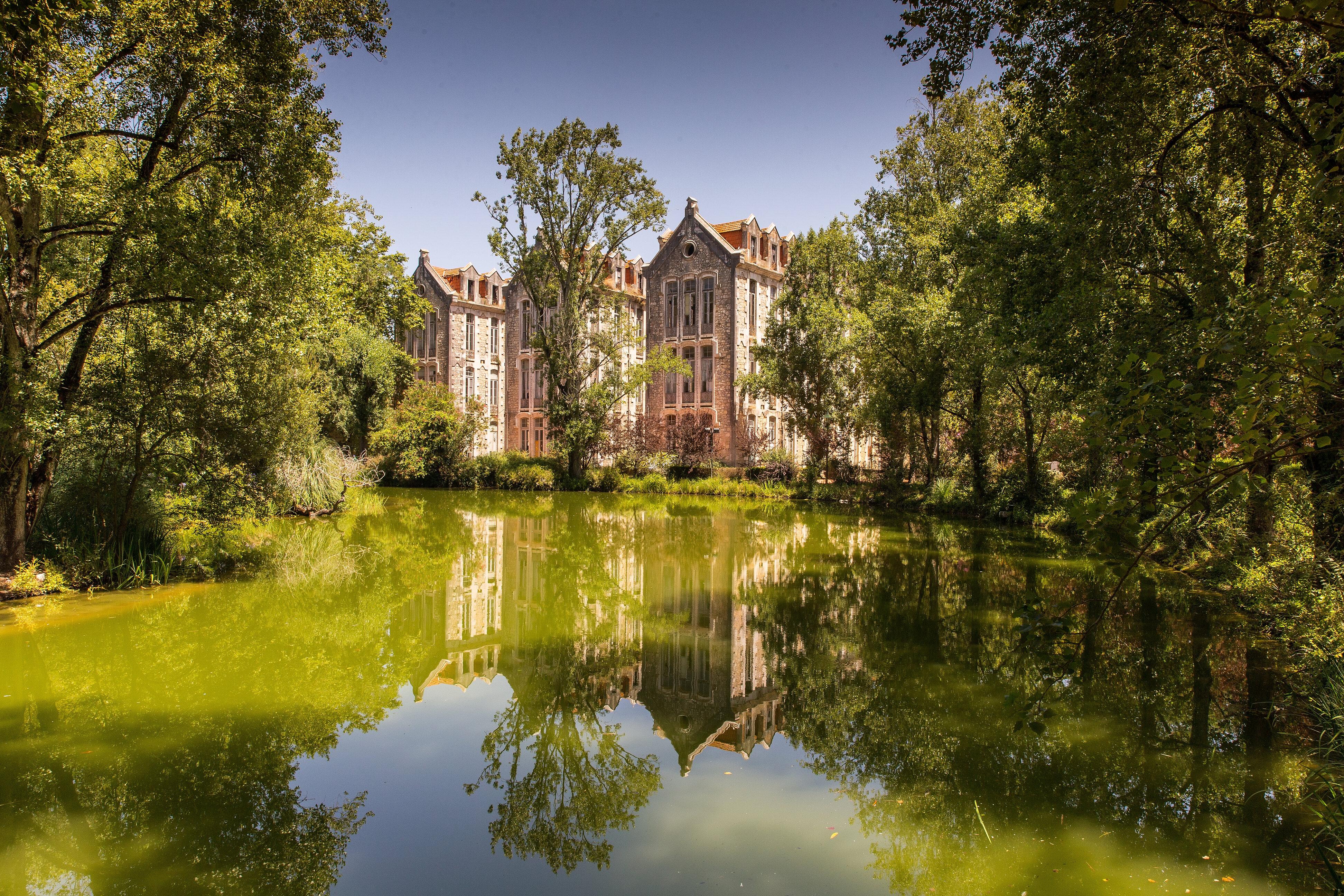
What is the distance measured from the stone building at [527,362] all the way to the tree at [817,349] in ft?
40.0

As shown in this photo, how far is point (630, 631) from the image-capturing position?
9.05m

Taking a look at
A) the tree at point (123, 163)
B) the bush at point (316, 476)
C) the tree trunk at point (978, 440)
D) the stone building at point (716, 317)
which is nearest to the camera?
the tree at point (123, 163)

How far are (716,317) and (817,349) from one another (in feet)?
25.5

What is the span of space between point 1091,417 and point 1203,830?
3124 millimetres

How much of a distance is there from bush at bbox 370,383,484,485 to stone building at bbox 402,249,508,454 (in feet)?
28.6

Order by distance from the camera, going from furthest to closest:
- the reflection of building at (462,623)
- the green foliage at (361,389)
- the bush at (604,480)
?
the bush at (604,480)
the green foliage at (361,389)
the reflection of building at (462,623)

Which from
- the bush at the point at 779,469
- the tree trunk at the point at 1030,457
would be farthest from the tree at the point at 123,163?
the bush at the point at 779,469

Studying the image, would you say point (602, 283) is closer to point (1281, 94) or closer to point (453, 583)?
point (453, 583)

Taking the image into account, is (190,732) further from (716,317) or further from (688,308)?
(688,308)

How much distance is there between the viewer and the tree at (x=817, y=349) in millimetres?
28625

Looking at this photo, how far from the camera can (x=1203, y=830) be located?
4.57 m

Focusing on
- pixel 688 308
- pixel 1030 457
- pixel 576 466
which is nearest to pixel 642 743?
pixel 1030 457

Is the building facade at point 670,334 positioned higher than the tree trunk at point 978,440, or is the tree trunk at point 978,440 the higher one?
the building facade at point 670,334

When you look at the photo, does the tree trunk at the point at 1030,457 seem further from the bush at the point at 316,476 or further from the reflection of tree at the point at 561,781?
the bush at the point at 316,476
